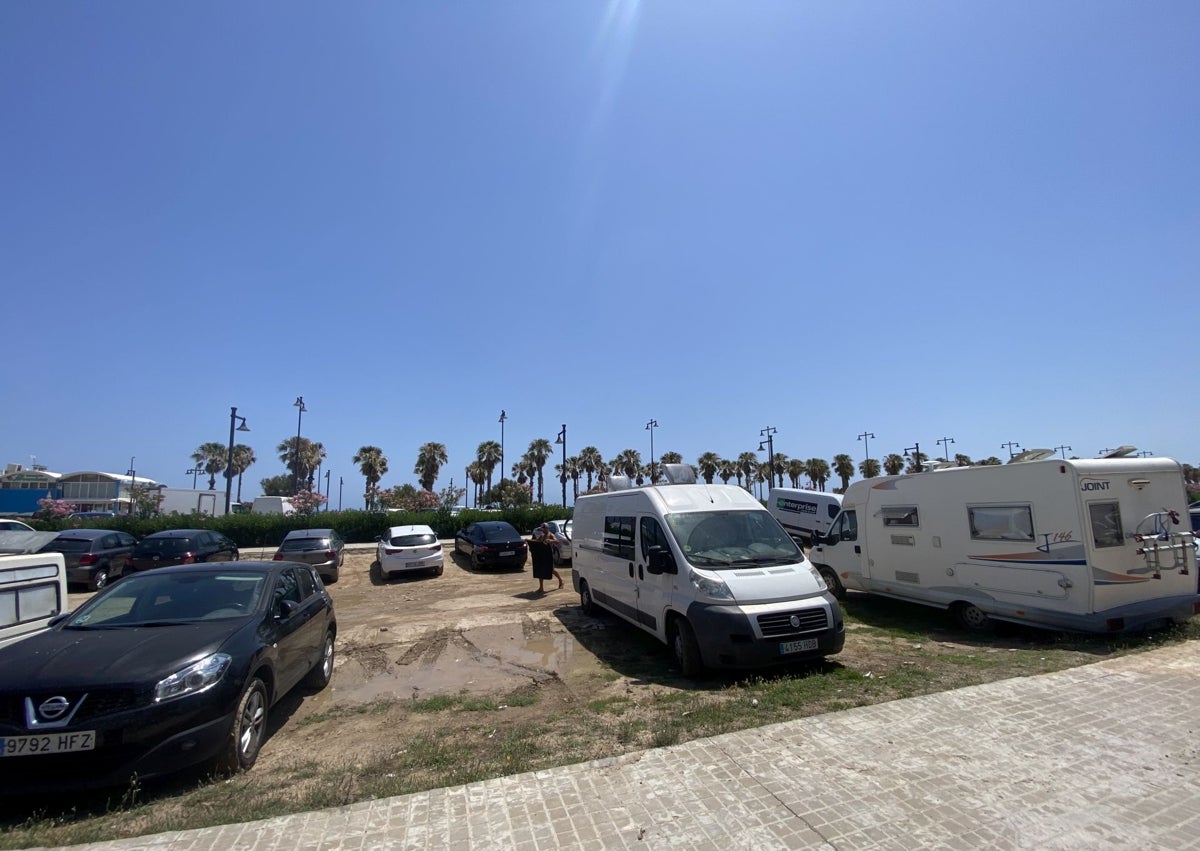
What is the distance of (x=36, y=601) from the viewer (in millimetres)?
5797

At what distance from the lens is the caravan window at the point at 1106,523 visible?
291 inches

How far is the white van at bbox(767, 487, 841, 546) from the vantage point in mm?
21453

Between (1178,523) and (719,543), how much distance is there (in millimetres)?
6325

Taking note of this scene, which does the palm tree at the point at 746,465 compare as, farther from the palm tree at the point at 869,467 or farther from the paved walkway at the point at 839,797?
the paved walkway at the point at 839,797

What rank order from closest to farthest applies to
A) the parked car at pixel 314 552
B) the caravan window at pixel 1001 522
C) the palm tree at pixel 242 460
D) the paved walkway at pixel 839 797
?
the paved walkway at pixel 839 797, the caravan window at pixel 1001 522, the parked car at pixel 314 552, the palm tree at pixel 242 460

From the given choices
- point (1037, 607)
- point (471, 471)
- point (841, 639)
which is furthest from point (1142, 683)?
point (471, 471)

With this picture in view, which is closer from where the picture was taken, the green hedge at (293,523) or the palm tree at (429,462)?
the green hedge at (293,523)

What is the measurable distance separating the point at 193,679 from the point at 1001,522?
9.61m

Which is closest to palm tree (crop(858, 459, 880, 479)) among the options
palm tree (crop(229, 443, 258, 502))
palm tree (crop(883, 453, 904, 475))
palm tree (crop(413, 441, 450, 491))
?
palm tree (crop(883, 453, 904, 475))

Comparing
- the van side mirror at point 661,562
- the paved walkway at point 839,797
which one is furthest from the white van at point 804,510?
the paved walkway at point 839,797

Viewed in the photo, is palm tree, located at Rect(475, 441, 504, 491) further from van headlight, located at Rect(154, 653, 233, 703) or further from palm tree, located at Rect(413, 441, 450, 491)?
van headlight, located at Rect(154, 653, 233, 703)

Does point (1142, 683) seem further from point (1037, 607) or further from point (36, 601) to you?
point (36, 601)

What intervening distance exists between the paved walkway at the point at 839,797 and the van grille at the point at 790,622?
1464 mm

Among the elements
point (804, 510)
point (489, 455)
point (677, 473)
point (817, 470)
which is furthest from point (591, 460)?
point (677, 473)
